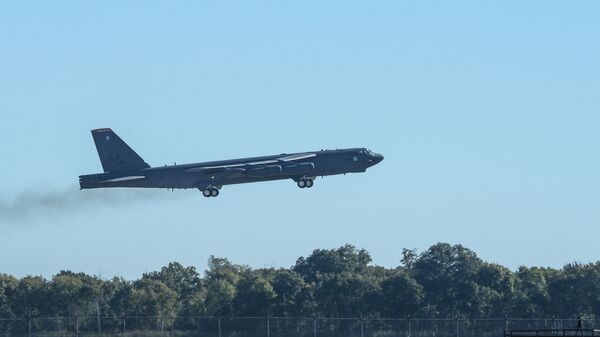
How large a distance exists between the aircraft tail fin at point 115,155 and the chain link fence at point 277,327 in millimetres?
10655

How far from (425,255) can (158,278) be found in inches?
1236

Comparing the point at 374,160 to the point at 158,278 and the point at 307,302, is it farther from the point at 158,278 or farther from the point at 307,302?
the point at 158,278

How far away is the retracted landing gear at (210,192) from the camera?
11312 centimetres

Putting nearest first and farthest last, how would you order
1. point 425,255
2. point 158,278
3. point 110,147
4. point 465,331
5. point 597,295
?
1. point 465,331
2. point 110,147
3. point 597,295
4. point 425,255
5. point 158,278

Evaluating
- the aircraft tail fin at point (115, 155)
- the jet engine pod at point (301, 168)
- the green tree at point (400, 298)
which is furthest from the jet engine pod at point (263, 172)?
the green tree at point (400, 298)

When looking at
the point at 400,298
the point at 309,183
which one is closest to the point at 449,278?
the point at 400,298

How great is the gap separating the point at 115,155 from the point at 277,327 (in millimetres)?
17018

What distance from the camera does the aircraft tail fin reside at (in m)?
115

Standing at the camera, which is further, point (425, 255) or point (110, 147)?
point (425, 255)

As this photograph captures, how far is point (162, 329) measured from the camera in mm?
111688

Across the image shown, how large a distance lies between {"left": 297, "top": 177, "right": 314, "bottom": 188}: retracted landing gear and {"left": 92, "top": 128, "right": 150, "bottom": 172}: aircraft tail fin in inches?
424

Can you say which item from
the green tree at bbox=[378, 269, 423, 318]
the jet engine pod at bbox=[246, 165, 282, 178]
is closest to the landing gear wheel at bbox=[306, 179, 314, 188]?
the jet engine pod at bbox=[246, 165, 282, 178]

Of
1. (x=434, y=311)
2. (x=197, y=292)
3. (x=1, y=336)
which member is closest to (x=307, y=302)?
(x=434, y=311)

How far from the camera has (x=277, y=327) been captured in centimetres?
11181
